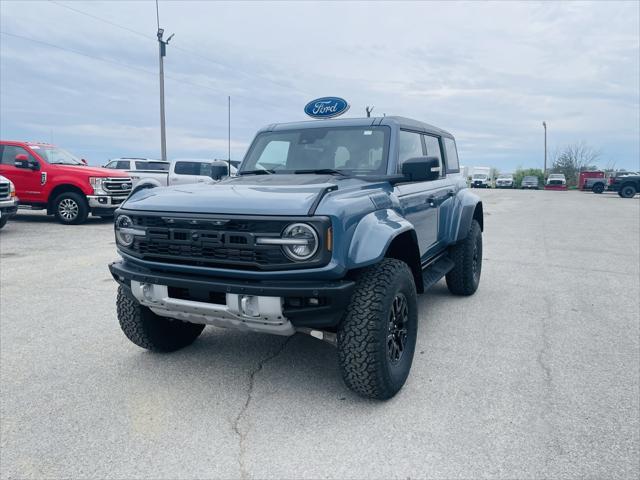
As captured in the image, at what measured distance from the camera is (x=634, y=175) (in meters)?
31.8

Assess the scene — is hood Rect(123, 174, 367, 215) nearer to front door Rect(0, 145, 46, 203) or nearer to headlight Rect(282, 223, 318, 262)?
headlight Rect(282, 223, 318, 262)

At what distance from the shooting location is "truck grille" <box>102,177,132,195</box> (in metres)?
12.6

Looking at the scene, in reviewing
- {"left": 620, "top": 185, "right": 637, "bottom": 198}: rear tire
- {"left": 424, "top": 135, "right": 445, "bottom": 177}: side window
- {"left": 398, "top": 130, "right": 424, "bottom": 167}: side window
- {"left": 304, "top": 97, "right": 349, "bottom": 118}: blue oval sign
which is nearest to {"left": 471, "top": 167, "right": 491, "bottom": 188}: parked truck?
{"left": 620, "top": 185, "right": 637, "bottom": 198}: rear tire

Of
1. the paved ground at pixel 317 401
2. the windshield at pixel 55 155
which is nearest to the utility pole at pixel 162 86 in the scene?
the windshield at pixel 55 155

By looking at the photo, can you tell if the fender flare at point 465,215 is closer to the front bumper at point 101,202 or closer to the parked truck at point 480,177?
the front bumper at point 101,202

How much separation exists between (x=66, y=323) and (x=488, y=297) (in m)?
4.51

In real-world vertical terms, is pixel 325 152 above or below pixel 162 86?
below

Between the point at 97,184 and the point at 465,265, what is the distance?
10.1 metres

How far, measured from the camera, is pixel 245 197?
3012 mm

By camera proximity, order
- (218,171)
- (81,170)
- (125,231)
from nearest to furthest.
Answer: (125,231)
(218,171)
(81,170)

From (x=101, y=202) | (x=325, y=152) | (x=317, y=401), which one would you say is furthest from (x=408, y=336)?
(x=101, y=202)

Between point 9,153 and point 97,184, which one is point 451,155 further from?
point 9,153

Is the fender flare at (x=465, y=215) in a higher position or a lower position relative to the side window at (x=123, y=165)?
lower

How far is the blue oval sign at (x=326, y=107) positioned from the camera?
488 centimetres
